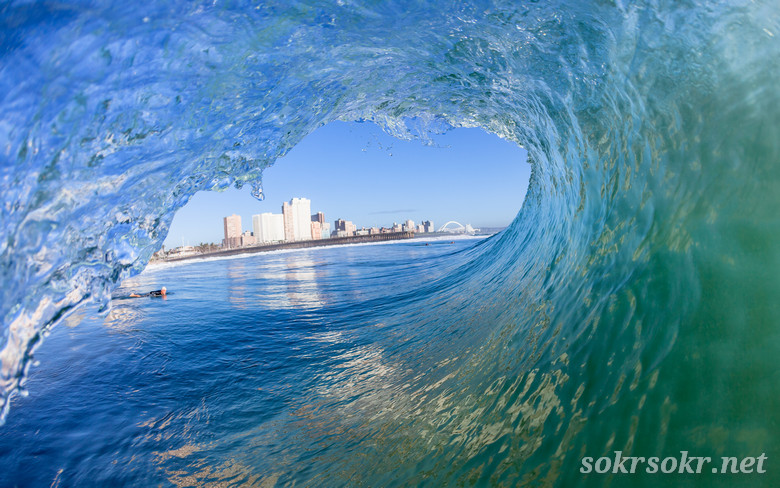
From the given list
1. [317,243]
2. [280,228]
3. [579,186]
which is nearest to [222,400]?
[579,186]

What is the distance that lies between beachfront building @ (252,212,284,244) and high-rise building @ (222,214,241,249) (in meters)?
7.67

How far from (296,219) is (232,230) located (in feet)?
85.8

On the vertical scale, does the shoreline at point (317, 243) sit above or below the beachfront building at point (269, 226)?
below

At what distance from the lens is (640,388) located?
1.94 meters

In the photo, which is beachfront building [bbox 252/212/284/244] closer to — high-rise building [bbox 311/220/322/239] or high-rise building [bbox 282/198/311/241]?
high-rise building [bbox 282/198/311/241]

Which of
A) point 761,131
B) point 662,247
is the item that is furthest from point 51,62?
point 761,131

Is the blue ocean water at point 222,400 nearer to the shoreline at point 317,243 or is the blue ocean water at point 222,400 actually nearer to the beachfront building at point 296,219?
the shoreline at point 317,243

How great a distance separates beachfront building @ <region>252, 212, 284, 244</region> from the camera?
119 m

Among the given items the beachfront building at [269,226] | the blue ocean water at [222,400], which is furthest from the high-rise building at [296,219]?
the blue ocean water at [222,400]

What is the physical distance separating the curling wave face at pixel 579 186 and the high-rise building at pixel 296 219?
118 m

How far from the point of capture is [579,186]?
398 cm

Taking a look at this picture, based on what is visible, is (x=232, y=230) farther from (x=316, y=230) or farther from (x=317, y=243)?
(x=317, y=243)

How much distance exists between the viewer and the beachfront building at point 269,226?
119 metres

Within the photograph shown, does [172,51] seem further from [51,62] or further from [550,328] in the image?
[550,328]
